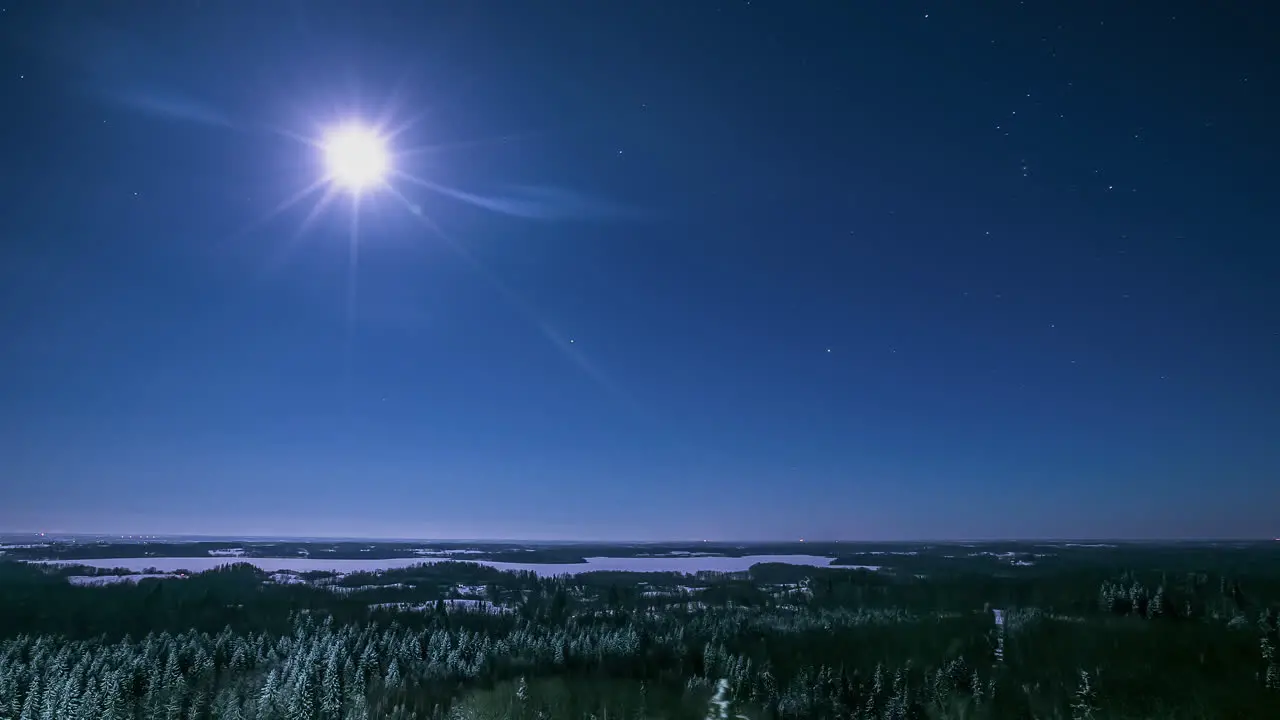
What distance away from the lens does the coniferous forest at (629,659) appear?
89812mm

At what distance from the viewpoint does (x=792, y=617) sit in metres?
170

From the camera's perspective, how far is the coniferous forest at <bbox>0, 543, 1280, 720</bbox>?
8981 cm

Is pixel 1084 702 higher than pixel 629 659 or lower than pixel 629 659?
lower

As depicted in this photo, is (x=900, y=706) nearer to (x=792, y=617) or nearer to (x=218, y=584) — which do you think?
(x=792, y=617)

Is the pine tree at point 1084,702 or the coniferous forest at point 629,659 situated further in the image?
the pine tree at point 1084,702

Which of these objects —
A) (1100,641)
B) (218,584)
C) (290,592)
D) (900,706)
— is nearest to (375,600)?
(290,592)

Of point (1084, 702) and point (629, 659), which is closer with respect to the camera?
point (1084, 702)

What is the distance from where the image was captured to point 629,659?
120 metres

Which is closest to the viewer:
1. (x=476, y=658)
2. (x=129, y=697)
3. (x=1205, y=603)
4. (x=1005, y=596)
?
(x=129, y=697)

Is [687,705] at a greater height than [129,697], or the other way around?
[129,697]

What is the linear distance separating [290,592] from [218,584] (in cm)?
2797

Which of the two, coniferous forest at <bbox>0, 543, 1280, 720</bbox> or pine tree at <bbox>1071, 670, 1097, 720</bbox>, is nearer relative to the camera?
coniferous forest at <bbox>0, 543, 1280, 720</bbox>

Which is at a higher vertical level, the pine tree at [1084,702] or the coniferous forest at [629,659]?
the coniferous forest at [629,659]

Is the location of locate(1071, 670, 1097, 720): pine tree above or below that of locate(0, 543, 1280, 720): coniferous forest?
below
